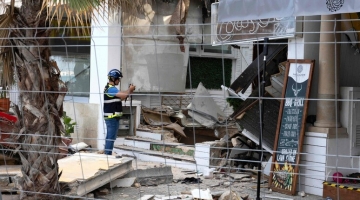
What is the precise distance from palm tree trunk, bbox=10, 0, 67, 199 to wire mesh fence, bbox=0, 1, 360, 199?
0.01 metres

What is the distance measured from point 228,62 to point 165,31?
86.0 inches

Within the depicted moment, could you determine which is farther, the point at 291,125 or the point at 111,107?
the point at 111,107

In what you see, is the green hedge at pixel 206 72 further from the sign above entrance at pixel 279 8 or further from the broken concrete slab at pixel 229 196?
Result: the sign above entrance at pixel 279 8

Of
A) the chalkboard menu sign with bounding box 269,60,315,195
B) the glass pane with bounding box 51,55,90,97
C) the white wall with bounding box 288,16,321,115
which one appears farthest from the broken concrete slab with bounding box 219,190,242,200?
the glass pane with bounding box 51,55,90,97

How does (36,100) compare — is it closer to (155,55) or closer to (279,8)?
(279,8)

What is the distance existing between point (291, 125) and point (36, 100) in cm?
393

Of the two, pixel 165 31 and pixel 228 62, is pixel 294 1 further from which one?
pixel 228 62

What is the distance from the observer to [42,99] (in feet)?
20.5

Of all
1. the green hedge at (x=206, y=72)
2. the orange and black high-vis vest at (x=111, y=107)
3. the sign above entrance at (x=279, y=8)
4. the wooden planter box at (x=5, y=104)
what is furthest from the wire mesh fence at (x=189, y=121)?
the wooden planter box at (x=5, y=104)

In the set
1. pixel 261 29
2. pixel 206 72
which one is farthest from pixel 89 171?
pixel 206 72

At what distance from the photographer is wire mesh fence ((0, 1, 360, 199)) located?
6.28 metres

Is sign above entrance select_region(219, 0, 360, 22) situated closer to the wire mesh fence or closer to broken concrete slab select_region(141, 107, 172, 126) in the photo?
the wire mesh fence

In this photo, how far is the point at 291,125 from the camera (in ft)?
27.1

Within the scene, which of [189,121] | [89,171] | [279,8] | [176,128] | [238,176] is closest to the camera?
[279,8]
